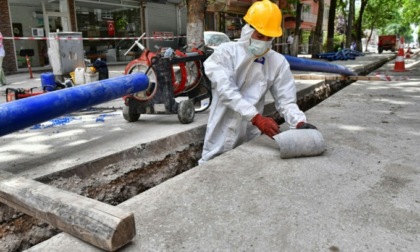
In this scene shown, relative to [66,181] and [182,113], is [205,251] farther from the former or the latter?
[182,113]

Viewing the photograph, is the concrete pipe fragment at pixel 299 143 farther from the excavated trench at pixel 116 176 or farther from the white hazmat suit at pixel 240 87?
the excavated trench at pixel 116 176

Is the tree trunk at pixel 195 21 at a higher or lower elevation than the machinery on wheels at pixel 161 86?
higher

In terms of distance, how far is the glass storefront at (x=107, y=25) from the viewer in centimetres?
1440

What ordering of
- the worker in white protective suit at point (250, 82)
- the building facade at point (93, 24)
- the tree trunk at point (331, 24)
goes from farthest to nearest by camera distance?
the tree trunk at point (331, 24)
the building facade at point (93, 24)
the worker in white protective suit at point (250, 82)

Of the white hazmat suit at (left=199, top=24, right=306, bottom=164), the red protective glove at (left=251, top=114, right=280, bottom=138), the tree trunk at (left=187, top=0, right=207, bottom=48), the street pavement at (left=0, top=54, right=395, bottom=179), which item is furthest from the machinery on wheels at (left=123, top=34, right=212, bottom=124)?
the tree trunk at (left=187, top=0, right=207, bottom=48)

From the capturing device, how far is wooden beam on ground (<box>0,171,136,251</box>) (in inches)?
60.2

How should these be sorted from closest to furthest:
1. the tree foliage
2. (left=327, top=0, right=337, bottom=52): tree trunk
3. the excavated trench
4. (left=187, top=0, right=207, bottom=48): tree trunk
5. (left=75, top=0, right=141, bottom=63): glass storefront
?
the excavated trench → (left=187, top=0, right=207, bottom=48): tree trunk → (left=75, top=0, right=141, bottom=63): glass storefront → (left=327, top=0, right=337, bottom=52): tree trunk → the tree foliage

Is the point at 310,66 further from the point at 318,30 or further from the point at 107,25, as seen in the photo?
the point at 318,30

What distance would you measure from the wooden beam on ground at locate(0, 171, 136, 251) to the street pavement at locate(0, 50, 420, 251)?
0.08 m

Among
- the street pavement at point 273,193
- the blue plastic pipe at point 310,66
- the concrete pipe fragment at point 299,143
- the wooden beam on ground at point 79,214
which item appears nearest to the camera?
the wooden beam on ground at point 79,214

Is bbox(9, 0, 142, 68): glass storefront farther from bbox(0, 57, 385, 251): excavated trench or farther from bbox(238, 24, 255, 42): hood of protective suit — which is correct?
bbox(238, 24, 255, 42): hood of protective suit

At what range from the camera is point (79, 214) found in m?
1.62

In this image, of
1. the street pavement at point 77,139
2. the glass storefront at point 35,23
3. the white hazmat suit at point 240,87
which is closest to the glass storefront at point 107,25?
the glass storefront at point 35,23

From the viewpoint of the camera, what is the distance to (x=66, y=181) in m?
2.76
